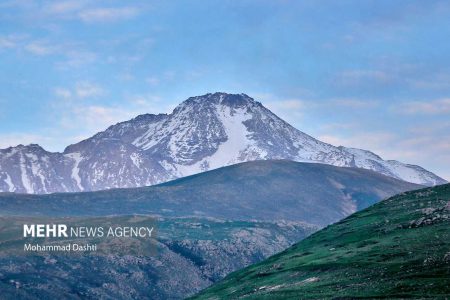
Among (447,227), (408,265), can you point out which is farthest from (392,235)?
(408,265)

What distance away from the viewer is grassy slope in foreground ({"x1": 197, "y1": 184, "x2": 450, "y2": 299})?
354 feet

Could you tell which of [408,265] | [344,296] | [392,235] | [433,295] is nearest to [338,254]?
[392,235]

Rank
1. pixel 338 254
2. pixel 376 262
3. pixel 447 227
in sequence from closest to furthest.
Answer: pixel 376 262
pixel 447 227
pixel 338 254

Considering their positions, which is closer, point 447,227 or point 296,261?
point 447,227

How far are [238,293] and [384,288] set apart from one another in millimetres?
66093

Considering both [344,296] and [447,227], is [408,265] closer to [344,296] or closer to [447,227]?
[344,296]

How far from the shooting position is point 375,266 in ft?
438

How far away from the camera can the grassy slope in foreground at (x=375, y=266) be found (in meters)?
108

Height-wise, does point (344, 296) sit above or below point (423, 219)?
below

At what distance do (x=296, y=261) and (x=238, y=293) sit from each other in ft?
71.4

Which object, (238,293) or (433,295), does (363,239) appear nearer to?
(238,293)

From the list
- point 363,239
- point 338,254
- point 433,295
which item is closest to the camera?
point 433,295

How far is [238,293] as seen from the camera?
16950 cm

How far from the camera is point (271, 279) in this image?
169250 mm
